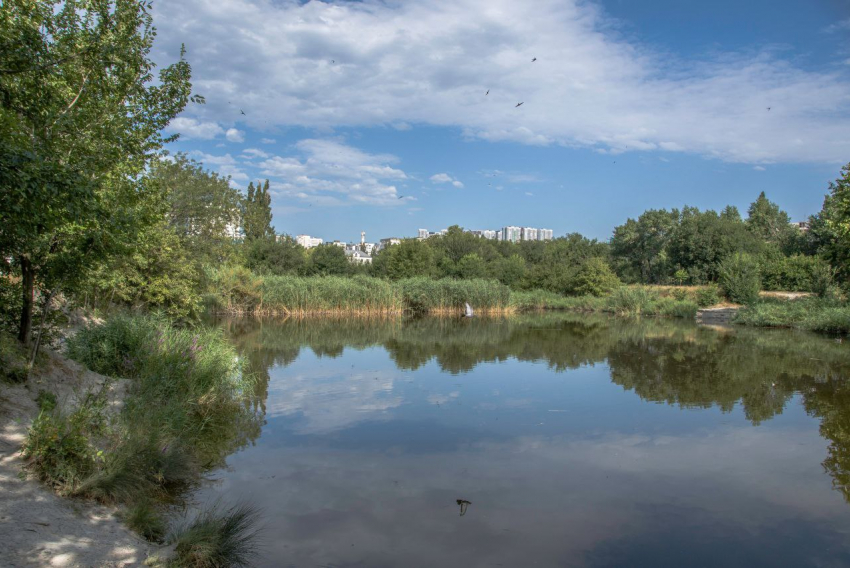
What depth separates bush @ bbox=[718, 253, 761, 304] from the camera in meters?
35.8

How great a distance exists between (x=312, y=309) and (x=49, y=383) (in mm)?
25299

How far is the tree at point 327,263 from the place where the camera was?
162 feet

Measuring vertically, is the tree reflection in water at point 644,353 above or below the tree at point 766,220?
below

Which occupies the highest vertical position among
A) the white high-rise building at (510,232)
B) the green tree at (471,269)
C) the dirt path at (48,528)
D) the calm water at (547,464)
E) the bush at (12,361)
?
the white high-rise building at (510,232)

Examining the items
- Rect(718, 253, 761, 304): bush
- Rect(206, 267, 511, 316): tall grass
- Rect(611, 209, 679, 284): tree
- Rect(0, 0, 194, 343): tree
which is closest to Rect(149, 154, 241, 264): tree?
Rect(206, 267, 511, 316): tall grass

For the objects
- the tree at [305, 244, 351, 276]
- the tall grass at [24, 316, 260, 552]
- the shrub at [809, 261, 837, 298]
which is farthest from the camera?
the tree at [305, 244, 351, 276]

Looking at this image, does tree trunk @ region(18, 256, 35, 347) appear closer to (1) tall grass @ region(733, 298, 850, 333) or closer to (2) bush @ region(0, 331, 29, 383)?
(2) bush @ region(0, 331, 29, 383)

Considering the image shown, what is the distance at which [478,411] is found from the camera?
10.9 meters

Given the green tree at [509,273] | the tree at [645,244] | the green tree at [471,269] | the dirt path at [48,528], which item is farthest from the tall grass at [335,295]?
the dirt path at [48,528]

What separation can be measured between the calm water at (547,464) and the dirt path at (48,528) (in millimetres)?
1330

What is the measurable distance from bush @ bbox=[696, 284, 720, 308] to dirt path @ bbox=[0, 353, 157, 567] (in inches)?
1570

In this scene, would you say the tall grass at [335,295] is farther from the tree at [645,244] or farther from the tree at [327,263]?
the tree at [645,244]

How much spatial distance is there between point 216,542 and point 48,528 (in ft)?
4.07

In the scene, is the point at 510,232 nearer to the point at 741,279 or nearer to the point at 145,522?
the point at 741,279
